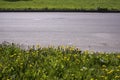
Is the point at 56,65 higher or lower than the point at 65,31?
higher

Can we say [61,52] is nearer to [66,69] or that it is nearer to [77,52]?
[77,52]

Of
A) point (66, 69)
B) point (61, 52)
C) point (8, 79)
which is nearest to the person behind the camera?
point (8, 79)

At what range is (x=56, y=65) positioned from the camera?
6.65 m

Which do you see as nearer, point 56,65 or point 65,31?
point 56,65

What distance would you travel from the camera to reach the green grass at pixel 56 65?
6121mm

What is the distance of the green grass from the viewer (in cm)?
612

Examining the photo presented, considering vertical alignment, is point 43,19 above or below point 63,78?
below

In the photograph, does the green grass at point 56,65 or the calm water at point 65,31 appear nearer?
the green grass at point 56,65

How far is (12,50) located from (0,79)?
5.91ft

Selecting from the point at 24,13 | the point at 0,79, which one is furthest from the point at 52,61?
the point at 24,13

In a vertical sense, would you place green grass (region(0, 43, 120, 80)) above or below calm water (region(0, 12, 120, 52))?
above

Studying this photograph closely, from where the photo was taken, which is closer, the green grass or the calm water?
the green grass

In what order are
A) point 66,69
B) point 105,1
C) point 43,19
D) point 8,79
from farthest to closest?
point 105,1 → point 43,19 → point 66,69 → point 8,79

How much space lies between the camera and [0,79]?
6.05m
